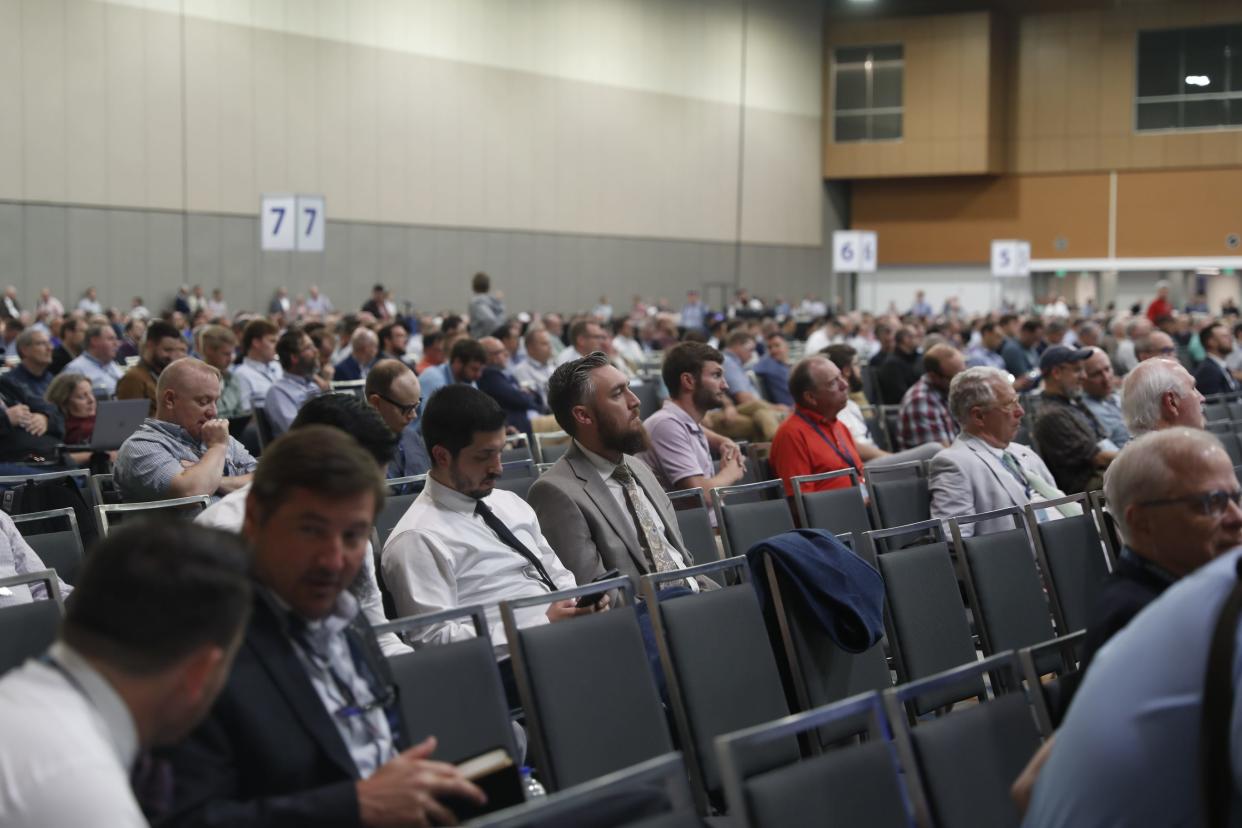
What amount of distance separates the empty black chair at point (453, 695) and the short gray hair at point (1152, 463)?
1350 millimetres

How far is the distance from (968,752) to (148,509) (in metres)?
3.25

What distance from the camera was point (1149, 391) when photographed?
16.8 feet

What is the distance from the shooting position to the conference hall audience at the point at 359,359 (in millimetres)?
11234

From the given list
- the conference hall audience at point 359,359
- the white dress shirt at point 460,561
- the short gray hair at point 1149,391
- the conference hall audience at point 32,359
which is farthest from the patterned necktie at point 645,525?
the conference hall audience at point 359,359

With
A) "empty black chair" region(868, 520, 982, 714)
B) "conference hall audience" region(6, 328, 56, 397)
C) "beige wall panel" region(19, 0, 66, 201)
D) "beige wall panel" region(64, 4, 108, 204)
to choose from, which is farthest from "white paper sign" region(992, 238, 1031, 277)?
"empty black chair" region(868, 520, 982, 714)

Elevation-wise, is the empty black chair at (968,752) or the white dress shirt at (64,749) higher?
the white dress shirt at (64,749)

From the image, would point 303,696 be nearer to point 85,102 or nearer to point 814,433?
point 814,433

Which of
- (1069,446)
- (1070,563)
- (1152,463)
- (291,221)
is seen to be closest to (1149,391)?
(1070,563)

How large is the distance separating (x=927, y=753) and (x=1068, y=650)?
3.41 ft

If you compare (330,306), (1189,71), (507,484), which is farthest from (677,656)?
(1189,71)

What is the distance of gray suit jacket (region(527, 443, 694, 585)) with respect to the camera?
419cm

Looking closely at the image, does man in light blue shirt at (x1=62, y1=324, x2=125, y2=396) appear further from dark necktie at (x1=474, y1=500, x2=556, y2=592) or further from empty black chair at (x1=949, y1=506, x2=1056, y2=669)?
empty black chair at (x1=949, y1=506, x2=1056, y2=669)

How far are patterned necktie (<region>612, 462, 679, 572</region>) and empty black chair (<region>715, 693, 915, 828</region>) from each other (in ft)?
6.46

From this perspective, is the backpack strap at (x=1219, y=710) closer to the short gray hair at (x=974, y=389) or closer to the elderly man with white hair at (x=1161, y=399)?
the elderly man with white hair at (x=1161, y=399)
